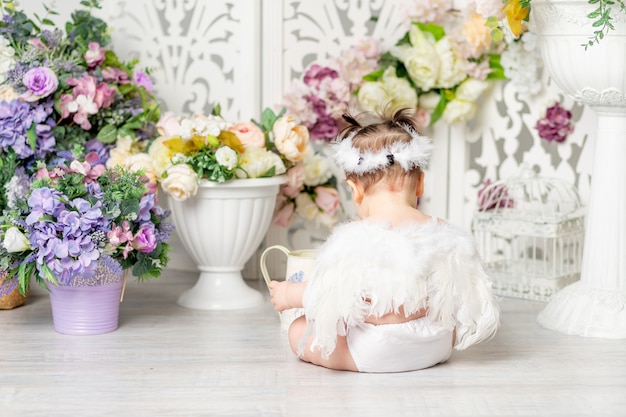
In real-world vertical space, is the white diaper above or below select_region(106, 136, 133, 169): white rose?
below

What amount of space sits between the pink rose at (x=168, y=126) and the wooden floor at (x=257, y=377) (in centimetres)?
68

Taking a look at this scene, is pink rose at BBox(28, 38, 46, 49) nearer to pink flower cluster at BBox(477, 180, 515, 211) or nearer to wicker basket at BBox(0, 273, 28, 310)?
wicker basket at BBox(0, 273, 28, 310)

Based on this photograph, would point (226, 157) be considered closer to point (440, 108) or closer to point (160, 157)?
point (160, 157)

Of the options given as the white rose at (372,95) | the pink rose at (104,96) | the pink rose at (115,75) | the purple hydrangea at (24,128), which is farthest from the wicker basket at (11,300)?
the white rose at (372,95)

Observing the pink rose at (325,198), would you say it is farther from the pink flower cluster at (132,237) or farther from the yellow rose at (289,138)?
the pink flower cluster at (132,237)

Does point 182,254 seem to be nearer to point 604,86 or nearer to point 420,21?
point 420,21

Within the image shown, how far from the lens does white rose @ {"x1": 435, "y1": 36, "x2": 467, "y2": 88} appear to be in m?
3.89

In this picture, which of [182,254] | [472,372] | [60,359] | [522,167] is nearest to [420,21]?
[522,167]

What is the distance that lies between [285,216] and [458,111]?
0.80 m

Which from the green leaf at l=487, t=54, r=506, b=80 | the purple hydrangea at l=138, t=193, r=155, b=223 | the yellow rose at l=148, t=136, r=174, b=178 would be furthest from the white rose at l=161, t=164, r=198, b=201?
the green leaf at l=487, t=54, r=506, b=80

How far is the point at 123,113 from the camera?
373 cm

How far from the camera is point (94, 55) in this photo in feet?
12.2

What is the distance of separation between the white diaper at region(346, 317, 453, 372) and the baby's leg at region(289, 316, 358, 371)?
0.06ft

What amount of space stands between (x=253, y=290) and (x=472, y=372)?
1.19 m
